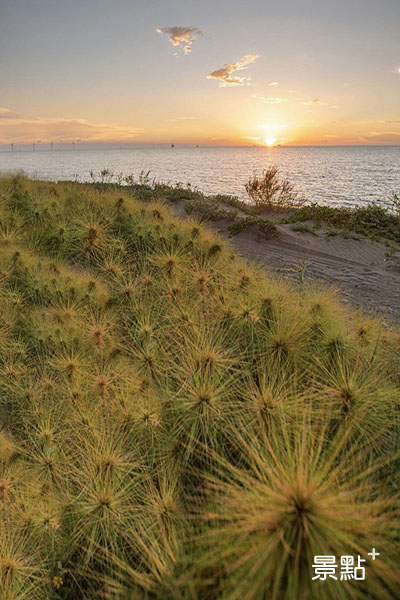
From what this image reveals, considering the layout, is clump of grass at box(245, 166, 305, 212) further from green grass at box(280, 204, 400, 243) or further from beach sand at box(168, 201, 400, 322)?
beach sand at box(168, 201, 400, 322)

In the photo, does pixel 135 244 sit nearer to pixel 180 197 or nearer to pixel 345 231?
pixel 345 231

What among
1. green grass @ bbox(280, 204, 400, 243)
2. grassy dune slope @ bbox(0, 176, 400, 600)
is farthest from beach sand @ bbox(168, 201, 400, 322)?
grassy dune slope @ bbox(0, 176, 400, 600)

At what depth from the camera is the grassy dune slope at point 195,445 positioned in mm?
1134

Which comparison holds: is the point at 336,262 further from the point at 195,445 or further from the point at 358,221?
the point at 195,445

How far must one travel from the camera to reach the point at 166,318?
136 inches

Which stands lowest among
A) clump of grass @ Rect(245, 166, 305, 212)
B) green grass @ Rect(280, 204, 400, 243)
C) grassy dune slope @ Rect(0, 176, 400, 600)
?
grassy dune slope @ Rect(0, 176, 400, 600)

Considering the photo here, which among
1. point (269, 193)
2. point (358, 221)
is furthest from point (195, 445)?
point (269, 193)

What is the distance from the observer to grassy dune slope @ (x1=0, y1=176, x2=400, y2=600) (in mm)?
1134

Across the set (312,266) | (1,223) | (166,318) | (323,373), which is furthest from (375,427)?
(1,223)

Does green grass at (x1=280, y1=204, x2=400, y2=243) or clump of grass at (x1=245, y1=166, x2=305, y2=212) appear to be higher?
clump of grass at (x1=245, y1=166, x2=305, y2=212)

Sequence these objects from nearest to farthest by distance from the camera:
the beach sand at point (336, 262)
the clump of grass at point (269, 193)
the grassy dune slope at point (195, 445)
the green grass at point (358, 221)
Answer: the grassy dune slope at point (195, 445)
the beach sand at point (336, 262)
the green grass at point (358, 221)
the clump of grass at point (269, 193)

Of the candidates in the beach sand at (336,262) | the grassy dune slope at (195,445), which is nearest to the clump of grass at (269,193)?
the beach sand at (336,262)

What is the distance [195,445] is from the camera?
2236mm

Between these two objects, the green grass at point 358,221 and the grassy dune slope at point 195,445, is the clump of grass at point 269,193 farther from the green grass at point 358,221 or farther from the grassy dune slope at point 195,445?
the grassy dune slope at point 195,445
